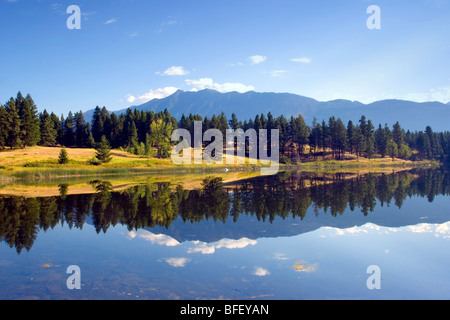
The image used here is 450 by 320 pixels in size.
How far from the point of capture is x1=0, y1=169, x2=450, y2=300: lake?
34.6 ft

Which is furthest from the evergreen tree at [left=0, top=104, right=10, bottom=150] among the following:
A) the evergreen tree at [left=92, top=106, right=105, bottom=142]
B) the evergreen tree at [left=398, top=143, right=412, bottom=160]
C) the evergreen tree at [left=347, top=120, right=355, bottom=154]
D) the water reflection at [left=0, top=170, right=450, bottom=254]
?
the evergreen tree at [left=398, top=143, right=412, bottom=160]

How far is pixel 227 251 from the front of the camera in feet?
49.5

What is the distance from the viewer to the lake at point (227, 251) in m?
10.5

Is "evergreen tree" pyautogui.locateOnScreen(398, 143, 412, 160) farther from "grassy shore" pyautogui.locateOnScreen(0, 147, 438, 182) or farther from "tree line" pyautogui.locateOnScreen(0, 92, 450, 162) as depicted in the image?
"grassy shore" pyautogui.locateOnScreen(0, 147, 438, 182)

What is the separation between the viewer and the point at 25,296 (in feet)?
33.0

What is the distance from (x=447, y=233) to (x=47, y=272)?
68.1ft

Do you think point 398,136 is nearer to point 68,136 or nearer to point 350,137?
point 350,137

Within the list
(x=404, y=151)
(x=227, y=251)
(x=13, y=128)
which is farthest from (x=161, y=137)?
(x=404, y=151)

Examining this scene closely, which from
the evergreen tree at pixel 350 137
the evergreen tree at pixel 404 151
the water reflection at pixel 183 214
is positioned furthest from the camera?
the evergreen tree at pixel 404 151

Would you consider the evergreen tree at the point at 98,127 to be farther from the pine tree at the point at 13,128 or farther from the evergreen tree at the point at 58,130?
the pine tree at the point at 13,128

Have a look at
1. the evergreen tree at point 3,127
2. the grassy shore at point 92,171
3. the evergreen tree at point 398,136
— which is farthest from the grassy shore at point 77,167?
the evergreen tree at point 398,136

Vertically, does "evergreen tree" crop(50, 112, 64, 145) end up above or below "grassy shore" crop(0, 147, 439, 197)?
above

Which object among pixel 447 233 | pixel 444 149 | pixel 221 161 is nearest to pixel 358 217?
pixel 447 233
